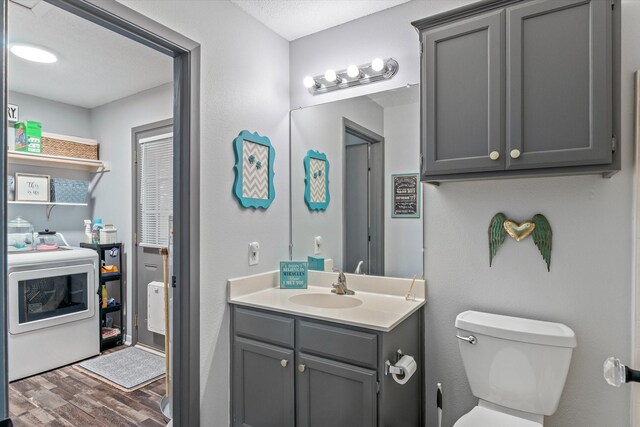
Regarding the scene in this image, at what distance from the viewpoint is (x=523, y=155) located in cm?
148

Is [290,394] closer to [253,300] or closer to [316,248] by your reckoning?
[253,300]

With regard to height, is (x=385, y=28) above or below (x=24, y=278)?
above

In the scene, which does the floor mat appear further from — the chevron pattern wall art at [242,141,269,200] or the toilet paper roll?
the toilet paper roll

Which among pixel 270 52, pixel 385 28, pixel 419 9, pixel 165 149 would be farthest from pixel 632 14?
pixel 165 149

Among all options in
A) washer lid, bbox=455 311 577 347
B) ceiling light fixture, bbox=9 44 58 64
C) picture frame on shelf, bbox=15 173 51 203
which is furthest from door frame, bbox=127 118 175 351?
washer lid, bbox=455 311 577 347

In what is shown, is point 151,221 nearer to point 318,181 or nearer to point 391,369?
point 318,181

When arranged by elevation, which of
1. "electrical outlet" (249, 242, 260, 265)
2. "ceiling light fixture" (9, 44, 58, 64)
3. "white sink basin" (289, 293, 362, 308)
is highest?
"ceiling light fixture" (9, 44, 58, 64)

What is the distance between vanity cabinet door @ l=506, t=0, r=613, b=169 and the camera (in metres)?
1.35

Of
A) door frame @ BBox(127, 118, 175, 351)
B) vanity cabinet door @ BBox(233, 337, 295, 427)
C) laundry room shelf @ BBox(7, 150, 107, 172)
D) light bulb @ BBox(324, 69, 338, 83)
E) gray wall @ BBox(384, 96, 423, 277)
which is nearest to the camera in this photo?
vanity cabinet door @ BBox(233, 337, 295, 427)

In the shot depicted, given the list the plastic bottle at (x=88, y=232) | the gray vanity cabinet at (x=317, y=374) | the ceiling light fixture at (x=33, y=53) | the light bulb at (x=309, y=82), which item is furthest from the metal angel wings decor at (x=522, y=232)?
the plastic bottle at (x=88, y=232)

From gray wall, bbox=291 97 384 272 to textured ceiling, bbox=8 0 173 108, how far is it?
1318 millimetres

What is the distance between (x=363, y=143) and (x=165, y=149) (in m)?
2.07

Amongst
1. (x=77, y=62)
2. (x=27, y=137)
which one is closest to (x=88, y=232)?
(x=27, y=137)

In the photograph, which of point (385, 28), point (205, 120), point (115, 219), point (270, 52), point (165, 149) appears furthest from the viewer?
point (115, 219)
